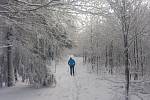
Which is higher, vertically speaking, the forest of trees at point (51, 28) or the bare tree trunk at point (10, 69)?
the forest of trees at point (51, 28)

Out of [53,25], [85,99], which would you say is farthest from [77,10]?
[85,99]

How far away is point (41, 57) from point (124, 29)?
5.09 m

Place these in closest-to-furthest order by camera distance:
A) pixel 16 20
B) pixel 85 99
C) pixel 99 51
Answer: pixel 16 20 < pixel 85 99 < pixel 99 51

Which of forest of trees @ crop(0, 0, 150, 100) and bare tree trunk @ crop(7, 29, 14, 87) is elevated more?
forest of trees @ crop(0, 0, 150, 100)

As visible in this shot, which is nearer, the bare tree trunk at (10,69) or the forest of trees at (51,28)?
the forest of trees at (51,28)

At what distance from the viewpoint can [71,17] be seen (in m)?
4.46

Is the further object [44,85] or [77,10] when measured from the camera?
[44,85]

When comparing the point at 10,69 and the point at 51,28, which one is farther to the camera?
the point at 10,69

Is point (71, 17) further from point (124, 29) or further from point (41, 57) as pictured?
point (41, 57)

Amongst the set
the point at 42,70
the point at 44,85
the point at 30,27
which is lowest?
the point at 44,85

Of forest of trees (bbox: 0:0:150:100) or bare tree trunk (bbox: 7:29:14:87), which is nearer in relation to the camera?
forest of trees (bbox: 0:0:150:100)

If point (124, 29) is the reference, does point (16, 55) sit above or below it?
below

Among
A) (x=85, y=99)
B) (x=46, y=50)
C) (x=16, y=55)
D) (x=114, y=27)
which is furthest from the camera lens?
(x=16, y=55)

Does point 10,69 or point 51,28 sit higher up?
point 51,28
